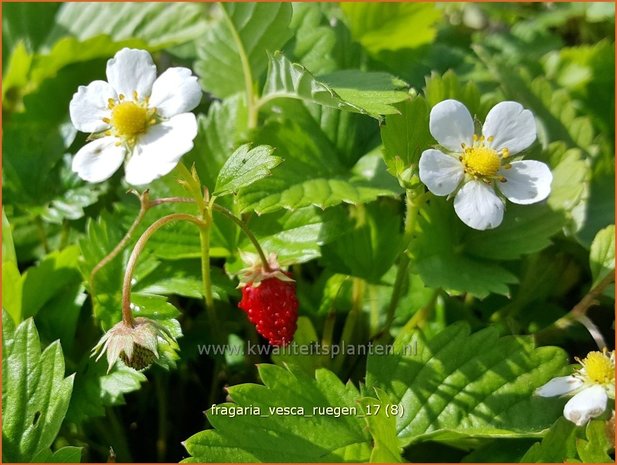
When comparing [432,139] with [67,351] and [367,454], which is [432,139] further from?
[67,351]

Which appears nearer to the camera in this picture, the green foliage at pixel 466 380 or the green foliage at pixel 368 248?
the green foliage at pixel 466 380

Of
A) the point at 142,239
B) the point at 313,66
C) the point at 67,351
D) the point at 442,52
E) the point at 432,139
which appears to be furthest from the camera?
the point at 442,52

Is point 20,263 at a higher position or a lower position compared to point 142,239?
lower

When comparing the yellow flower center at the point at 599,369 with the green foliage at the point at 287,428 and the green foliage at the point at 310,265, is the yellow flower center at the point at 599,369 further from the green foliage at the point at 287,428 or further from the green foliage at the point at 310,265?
the green foliage at the point at 287,428

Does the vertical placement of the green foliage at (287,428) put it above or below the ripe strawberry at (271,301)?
below

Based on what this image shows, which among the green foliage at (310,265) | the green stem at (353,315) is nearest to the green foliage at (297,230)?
the green foliage at (310,265)

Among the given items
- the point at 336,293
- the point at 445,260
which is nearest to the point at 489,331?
the point at 445,260

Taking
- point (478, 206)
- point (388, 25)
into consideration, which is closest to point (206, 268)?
point (478, 206)
